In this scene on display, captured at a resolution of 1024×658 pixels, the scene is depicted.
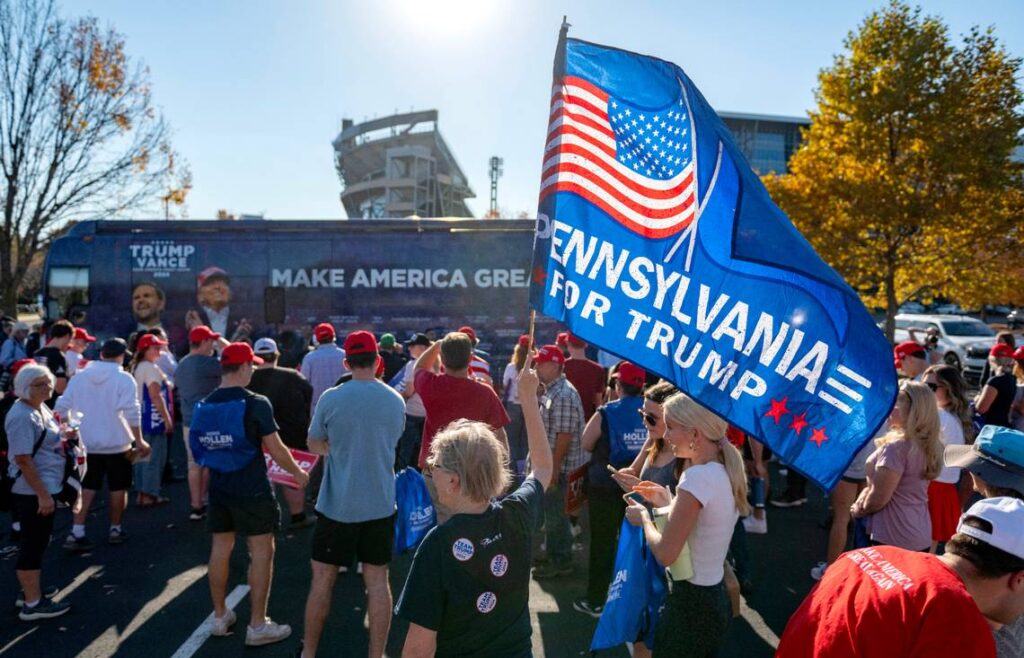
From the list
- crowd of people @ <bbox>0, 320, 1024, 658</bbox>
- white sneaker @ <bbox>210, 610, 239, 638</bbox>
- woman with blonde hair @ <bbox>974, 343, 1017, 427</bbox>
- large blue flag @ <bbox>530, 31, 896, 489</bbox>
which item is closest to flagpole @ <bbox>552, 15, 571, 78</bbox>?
large blue flag @ <bbox>530, 31, 896, 489</bbox>

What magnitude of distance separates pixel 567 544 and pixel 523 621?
11.2 feet

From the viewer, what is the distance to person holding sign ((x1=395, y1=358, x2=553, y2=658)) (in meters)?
2.09

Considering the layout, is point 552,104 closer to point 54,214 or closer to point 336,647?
point 336,647

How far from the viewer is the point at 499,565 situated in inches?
86.8

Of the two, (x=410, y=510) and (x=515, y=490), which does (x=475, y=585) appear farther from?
(x=410, y=510)

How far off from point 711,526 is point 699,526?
0.16 feet

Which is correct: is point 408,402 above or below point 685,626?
above

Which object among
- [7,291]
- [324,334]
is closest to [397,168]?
[7,291]

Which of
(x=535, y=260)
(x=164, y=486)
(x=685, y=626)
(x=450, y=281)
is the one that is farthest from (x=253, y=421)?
(x=450, y=281)

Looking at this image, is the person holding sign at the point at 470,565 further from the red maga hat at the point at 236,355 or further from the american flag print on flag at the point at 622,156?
the red maga hat at the point at 236,355

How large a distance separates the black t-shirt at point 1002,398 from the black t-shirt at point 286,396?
6597mm

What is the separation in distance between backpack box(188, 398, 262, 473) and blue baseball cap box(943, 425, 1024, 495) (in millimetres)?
3785

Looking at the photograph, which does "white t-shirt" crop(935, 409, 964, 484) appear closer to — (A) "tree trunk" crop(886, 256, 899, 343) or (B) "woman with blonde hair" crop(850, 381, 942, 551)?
(B) "woman with blonde hair" crop(850, 381, 942, 551)

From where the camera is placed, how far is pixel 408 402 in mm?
6414
